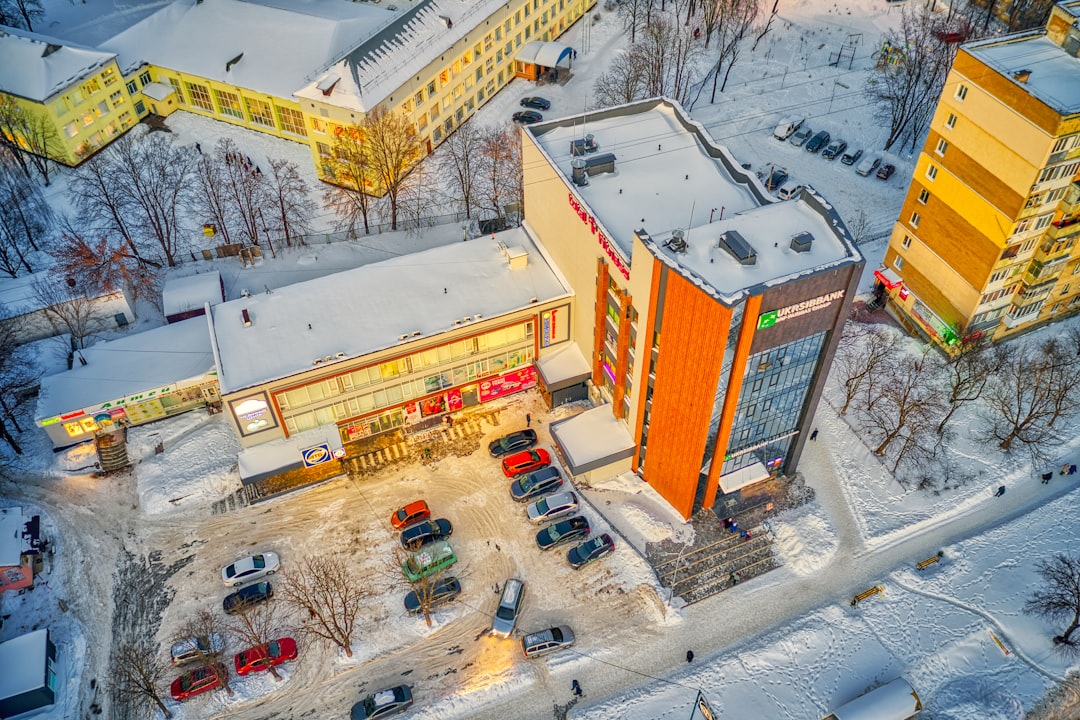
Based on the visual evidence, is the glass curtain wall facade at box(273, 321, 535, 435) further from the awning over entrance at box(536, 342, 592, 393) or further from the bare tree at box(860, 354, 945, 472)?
the bare tree at box(860, 354, 945, 472)

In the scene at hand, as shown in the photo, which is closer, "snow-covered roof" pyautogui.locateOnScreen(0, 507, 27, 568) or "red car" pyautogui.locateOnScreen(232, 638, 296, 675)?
"red car" pyautogui.locateOnScreen(232, 638, 296, 675)

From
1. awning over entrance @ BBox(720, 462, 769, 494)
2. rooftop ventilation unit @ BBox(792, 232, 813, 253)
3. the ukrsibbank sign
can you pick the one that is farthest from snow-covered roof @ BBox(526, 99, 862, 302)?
awning over entrance @ BBox(720, 462, 769, 494)

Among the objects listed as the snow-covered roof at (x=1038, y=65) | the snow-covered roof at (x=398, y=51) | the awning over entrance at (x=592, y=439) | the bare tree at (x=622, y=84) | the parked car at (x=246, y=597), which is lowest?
the parked car at (x=246, y=597)

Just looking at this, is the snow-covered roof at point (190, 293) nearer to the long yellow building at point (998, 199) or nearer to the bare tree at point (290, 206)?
the bare tree at point (290, 206)

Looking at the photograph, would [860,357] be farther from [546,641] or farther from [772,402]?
[546,641]

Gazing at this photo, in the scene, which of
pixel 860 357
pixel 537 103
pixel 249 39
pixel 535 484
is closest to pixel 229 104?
pixel 249 39

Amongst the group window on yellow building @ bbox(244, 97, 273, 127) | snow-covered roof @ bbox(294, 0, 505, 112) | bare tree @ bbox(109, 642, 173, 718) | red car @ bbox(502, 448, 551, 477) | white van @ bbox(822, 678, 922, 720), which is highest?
snow-covered roof @ bbox(294, 0, 505, 112)

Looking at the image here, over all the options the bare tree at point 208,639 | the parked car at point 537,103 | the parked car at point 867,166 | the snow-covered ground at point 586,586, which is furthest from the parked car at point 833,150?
the bare tree at point 208,639

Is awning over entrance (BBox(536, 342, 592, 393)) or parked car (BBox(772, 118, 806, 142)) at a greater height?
parked car (BBox(772, 118, 806, 142))
